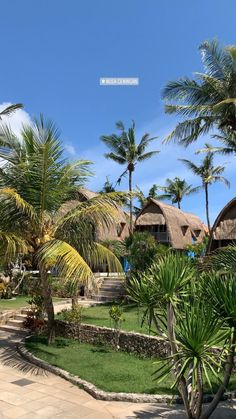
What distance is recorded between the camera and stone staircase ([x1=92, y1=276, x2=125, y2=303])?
19797mm

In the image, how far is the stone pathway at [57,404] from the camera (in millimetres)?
6859

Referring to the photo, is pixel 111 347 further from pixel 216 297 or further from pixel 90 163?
pixel 216 297

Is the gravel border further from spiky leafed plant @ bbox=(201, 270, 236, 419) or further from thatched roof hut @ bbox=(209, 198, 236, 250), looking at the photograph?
thatched roof hut @ bbox=(209, 198, 236, 250)

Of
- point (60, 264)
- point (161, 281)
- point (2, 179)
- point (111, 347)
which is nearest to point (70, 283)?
point (60, 264)

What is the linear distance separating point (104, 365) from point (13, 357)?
290cm

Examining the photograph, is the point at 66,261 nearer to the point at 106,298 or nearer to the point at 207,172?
the point at 106,298

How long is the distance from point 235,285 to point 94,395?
4.24 metres

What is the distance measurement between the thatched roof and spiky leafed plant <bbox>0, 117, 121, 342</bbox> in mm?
12964

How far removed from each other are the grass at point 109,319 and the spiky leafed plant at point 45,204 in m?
1.93

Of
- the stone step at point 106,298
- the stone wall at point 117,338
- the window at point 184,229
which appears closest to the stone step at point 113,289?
the stone step at point 106,298

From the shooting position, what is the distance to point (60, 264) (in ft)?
32.3

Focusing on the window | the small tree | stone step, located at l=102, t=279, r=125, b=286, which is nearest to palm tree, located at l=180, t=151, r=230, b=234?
the window

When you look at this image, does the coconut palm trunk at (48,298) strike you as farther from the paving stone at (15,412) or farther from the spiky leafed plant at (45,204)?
the paving stone at (15,412)

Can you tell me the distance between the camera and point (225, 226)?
931 inches
